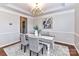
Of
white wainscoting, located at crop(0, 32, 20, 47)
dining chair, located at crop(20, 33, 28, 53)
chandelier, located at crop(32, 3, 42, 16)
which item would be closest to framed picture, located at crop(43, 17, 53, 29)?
chandelier, located at crop(32, 3, 42, 16)

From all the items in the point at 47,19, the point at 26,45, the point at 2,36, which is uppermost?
the point at 47,19

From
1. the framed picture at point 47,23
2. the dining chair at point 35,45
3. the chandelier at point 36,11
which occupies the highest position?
the chandelier at point 36,11

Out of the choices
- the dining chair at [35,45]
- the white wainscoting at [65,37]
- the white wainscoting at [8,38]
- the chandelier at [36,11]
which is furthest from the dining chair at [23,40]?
the white wainscoting at [65,37]

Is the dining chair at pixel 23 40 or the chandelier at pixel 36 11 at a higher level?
the chandelier at pixel 36 11

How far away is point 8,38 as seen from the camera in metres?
2.28

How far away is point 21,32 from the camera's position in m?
2.39

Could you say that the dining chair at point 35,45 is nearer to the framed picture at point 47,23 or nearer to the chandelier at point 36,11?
the framed picture at point 47,23

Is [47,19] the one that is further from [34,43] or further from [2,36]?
[2,36]

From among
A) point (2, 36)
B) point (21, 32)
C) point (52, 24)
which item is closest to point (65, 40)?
point (52, 24)

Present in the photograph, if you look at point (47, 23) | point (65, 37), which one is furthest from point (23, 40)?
point (65, 37)

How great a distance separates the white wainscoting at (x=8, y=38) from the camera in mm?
2074

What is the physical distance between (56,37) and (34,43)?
970 mm

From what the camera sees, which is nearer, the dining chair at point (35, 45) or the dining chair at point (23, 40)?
the dining chair at point (35, 45)

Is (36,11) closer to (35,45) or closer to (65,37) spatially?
(35,45)
